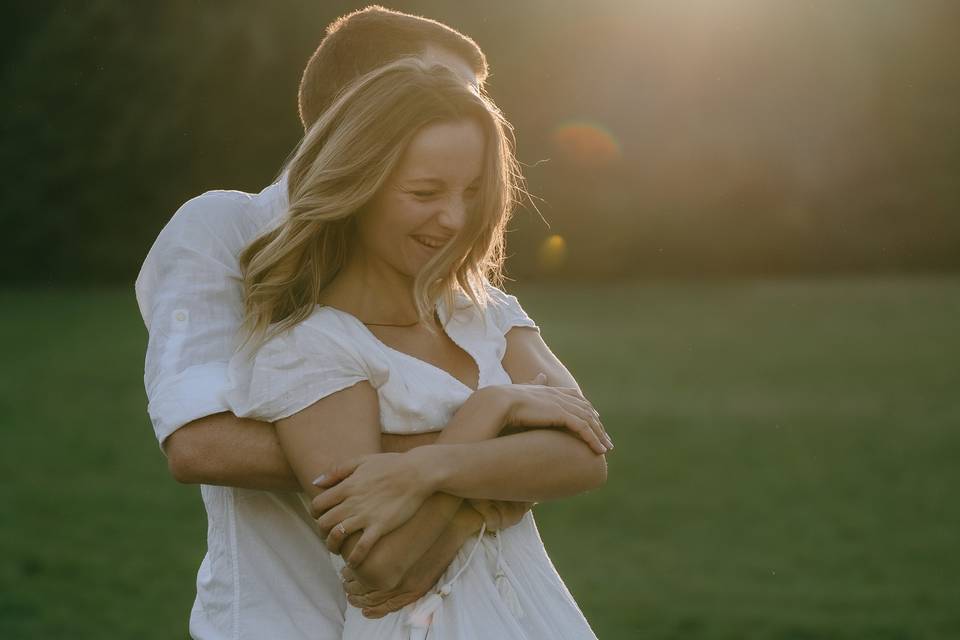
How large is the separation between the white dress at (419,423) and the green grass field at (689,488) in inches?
203

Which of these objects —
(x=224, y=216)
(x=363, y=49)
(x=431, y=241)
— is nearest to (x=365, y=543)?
(x=431, y=241)

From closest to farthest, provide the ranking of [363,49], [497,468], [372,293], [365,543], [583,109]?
[365,543], [497,468], [372,293], [363,49], [583,109]

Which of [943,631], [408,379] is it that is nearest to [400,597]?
[408,379]

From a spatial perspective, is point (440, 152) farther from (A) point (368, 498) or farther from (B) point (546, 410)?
(A) point (368, 498)

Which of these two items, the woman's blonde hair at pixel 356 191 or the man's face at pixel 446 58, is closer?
the woman's blonde hair at pixel 356 191

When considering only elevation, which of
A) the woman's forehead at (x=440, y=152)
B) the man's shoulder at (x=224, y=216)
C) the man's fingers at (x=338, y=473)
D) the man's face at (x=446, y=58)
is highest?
the man's face at (x=446, y=58)

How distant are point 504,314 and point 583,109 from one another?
2726 centimetres

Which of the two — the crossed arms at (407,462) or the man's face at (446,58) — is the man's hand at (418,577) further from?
the man's face at (446,58)

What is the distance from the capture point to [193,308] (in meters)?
2.46

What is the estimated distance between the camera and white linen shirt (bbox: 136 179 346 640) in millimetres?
2420

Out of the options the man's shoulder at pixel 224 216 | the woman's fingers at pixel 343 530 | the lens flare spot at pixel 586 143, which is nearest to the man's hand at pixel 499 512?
the woman's fingers at pixel 343 530

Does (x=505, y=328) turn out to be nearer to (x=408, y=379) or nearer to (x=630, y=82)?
(x=408, y=379)

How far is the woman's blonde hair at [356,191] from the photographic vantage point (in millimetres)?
2279

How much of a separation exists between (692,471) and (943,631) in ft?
13.7
